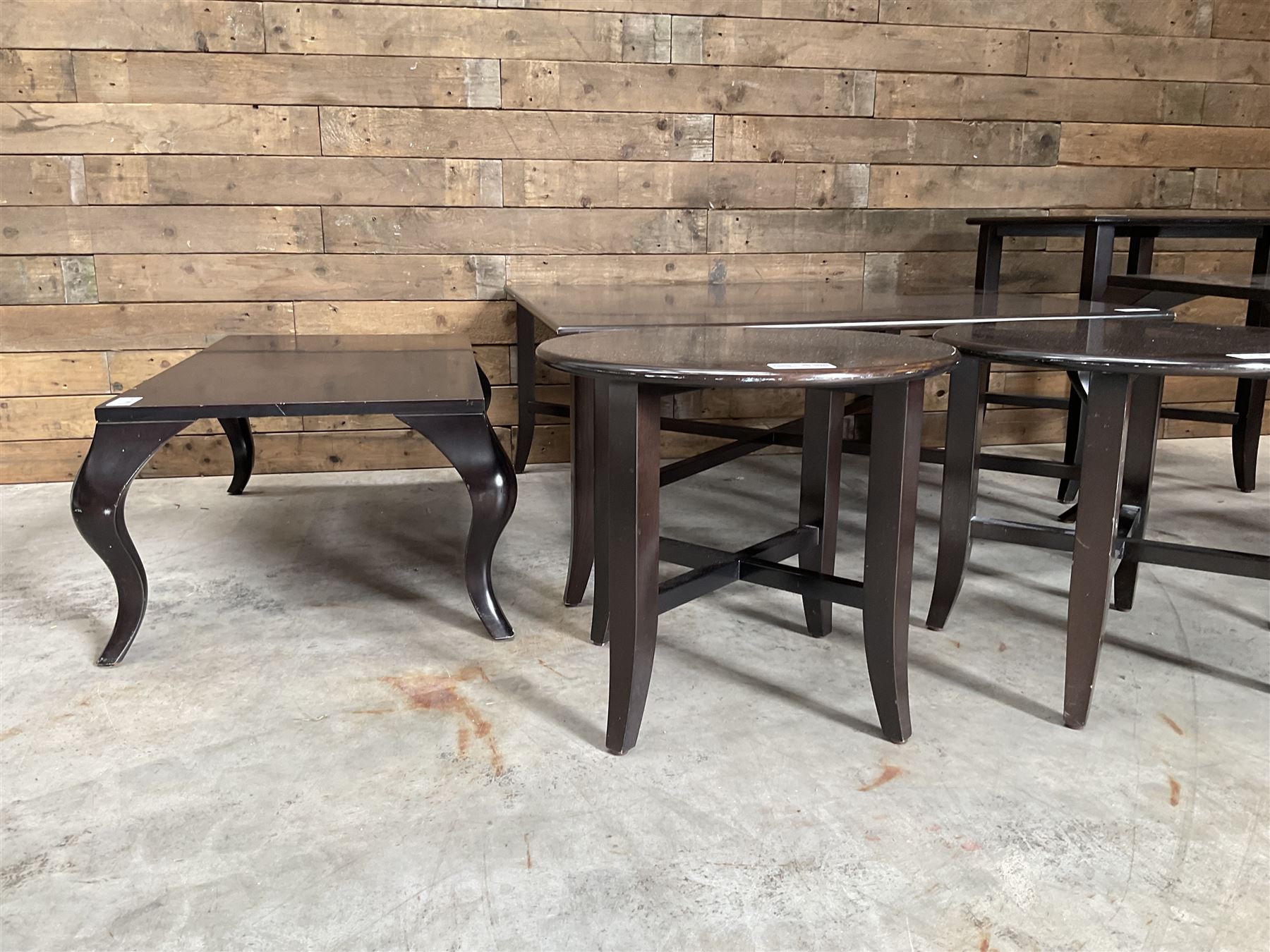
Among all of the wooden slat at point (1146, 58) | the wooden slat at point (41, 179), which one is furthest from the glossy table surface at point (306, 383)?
the wooden slat at point (1146, 58)

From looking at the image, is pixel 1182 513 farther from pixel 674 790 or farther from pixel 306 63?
pixel 306 63

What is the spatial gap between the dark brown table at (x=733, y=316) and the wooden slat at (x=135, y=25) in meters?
1.17

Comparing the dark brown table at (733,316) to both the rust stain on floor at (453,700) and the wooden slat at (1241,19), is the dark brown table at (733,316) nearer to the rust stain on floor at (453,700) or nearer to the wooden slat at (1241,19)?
the rust stain on floor at (453,700)

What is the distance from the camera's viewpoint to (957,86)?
11.9 ft

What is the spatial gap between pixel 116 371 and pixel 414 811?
2.49 metres

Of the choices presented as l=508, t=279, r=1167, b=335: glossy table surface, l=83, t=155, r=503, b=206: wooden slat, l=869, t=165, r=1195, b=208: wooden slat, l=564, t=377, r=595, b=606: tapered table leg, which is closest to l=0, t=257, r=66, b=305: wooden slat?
l=83, t=155, r=503, b=206: wooden slat

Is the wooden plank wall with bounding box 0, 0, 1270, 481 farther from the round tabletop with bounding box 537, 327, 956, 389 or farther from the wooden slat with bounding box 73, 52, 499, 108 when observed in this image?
the round tabletop with bounding box 537, 327, 956, 389

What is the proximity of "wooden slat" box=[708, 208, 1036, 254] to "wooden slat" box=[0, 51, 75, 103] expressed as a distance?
6.89ft

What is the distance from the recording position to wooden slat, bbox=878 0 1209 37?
355 cm

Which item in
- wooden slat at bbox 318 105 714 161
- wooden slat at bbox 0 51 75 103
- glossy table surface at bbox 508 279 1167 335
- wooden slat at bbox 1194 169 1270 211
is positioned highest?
wooden slat at bbox 0 51 75 103

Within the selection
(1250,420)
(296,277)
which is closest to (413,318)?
(296,277)

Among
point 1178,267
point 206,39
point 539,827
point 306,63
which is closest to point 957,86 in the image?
point 1178,267

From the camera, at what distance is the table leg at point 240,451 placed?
3.30 metres

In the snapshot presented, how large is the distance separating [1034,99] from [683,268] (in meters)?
1.42
